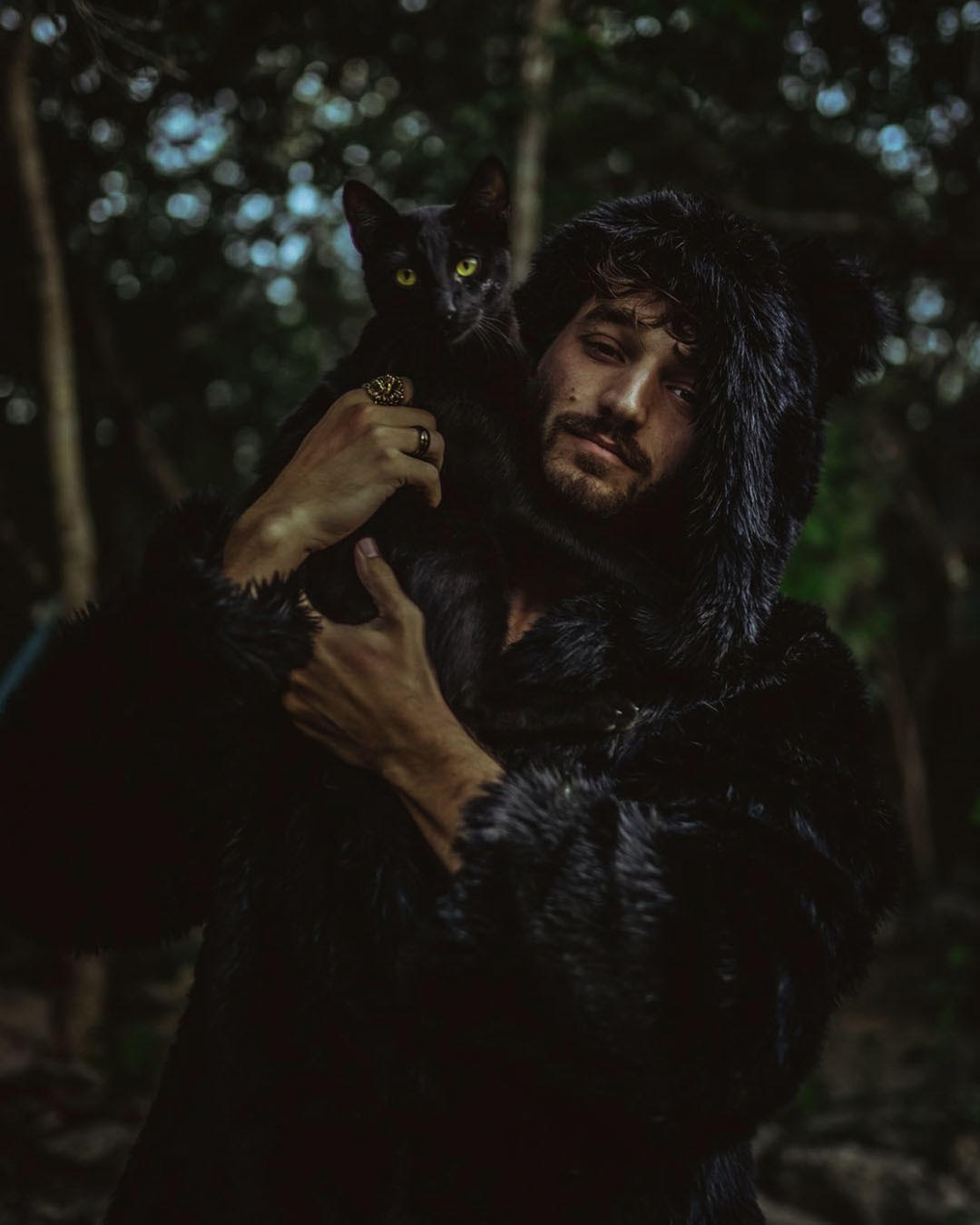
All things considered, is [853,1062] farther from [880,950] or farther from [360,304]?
[360,304]

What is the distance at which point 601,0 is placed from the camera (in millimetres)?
5309

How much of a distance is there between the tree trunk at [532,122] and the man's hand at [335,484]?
3.60 meters

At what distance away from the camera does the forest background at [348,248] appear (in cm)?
492

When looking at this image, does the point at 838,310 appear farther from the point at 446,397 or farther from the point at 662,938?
the point at 662,938

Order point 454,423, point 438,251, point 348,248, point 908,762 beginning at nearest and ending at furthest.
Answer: point 454,423 → point 438,251 → point 348,248 → point 908,762

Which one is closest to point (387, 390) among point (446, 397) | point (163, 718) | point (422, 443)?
point (422, 443)

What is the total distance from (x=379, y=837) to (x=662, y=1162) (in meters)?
0.60

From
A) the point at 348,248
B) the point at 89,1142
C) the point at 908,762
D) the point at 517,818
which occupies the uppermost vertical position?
the point at 517,818

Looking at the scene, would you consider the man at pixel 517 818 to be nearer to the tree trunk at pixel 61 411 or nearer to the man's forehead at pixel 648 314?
the man's forehead at pixel 648 314

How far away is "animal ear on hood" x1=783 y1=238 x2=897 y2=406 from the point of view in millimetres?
2072

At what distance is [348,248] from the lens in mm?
8758

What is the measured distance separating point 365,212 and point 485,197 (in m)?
0.32

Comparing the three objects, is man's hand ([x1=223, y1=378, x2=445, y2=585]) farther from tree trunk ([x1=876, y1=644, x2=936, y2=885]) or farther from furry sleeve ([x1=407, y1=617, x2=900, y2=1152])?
tree trunk ([x1=876, y1=644, x2=936, y2=885])

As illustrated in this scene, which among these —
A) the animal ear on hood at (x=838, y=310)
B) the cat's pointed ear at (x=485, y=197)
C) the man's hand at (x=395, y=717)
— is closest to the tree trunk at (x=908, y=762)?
the cat's pointed ear at (x=485, y=197)
